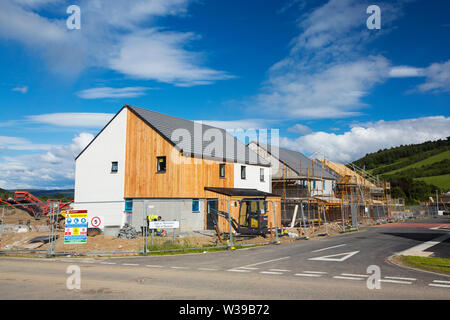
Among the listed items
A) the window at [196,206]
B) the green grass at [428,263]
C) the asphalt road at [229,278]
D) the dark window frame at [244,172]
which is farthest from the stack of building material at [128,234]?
the green grass at [428,263]

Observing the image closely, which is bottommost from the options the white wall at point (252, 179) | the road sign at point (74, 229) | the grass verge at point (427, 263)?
the grass verge at point (427, 263)

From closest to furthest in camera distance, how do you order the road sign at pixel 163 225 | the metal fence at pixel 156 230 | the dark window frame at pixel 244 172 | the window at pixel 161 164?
1. the road sign at pixel 163 225
2. the metal fence at pixel 156 230
3. the window at pixel 161 164
4. the dark window frame at pixel 244 172

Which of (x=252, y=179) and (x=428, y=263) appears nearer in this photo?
(x=428, y=263)

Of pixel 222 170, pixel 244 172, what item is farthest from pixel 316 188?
pixel 222 170

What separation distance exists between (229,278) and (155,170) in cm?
1987

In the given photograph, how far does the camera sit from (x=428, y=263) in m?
12.2

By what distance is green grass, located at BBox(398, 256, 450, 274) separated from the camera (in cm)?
1124

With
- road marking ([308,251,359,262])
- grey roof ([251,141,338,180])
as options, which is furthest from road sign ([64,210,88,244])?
grey roof ([251,141,338,180])

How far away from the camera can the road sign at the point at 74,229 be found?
15.9m

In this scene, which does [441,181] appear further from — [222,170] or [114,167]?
[114,167]

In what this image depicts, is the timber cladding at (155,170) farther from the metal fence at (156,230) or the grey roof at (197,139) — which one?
the metal fence at (156,230)

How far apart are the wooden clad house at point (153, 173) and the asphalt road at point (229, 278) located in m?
12.2
